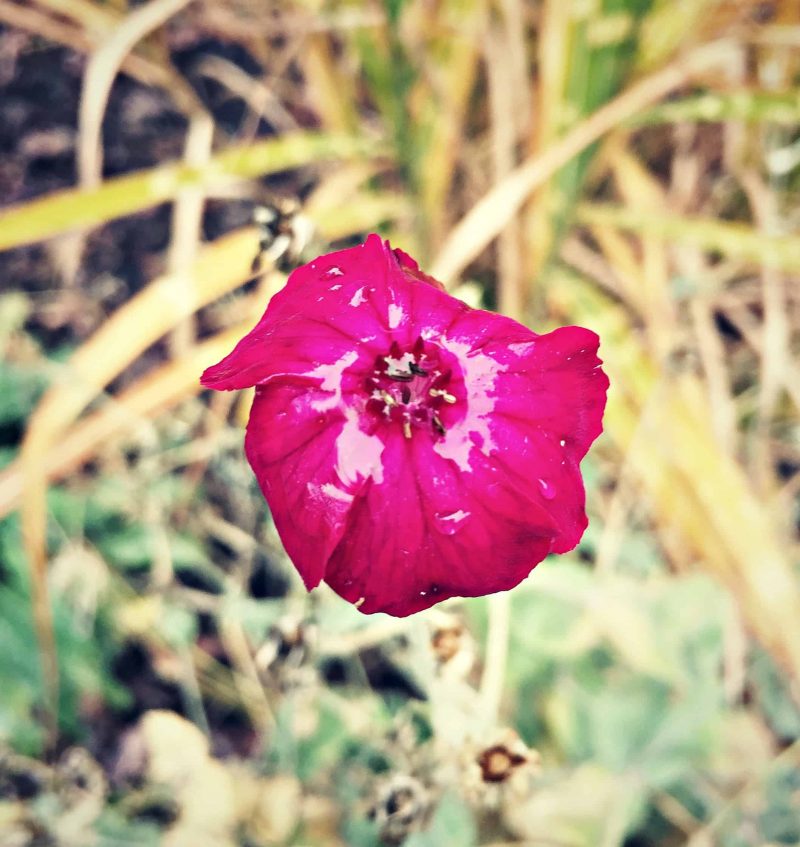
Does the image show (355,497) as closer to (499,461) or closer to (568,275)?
(499,461)

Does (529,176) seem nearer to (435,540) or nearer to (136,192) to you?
(136,192)

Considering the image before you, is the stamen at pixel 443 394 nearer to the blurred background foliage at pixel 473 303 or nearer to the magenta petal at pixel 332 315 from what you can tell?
the magenta petal at pixel 332 315

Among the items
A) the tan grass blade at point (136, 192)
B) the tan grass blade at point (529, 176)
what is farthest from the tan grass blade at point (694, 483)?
the tan grass blade at point (136, 192)

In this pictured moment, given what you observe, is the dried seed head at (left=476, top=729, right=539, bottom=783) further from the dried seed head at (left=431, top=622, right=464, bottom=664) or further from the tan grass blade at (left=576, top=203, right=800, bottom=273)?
the tan grass blade at (left=576, top=203, right=800, bottom=273)

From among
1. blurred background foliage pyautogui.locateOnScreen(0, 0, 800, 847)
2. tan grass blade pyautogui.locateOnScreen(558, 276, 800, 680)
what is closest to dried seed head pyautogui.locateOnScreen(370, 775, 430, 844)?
blurred background foliage pyautogui.locateOnScreen(0, 0, 800, 847)

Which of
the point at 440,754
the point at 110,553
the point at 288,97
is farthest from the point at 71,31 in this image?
the point at 440,754

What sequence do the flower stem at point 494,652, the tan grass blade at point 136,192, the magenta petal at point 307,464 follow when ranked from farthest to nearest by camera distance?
the tan grass blade at point 136,192 → the flower stem at point 494,652 → the magenta petal at point 307,464
